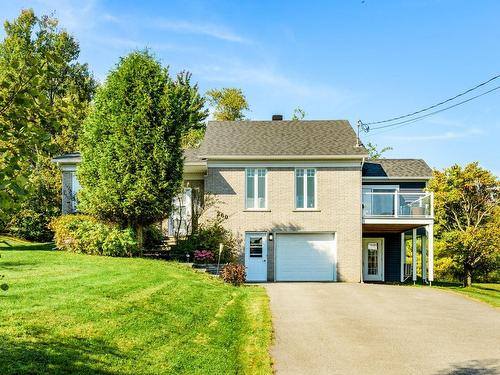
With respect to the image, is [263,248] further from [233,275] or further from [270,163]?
[233,275]

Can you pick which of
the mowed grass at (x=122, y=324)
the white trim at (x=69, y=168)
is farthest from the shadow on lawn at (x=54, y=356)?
the white trim at (x=69, y=168)

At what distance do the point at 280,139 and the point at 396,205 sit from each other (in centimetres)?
671

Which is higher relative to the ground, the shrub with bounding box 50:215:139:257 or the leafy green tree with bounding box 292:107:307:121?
the leafy green tree with bounding box 292:107:307:121

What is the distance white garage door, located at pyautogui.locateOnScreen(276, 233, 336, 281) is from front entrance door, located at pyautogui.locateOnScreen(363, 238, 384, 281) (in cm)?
424

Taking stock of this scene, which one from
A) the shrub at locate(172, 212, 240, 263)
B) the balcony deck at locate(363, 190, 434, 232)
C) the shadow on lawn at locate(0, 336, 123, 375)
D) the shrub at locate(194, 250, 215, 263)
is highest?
the balcony deck at locate(363, 190, 434, 232)

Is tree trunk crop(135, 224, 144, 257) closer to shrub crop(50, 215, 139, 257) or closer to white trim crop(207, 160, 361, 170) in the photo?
shrub crop(50, 215, 139, 257)

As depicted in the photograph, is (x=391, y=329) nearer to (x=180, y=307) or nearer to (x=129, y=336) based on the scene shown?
(x=180, y=307)

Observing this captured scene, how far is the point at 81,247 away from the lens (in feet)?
72.4

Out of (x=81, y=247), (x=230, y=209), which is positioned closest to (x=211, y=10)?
(x=81, y=247)

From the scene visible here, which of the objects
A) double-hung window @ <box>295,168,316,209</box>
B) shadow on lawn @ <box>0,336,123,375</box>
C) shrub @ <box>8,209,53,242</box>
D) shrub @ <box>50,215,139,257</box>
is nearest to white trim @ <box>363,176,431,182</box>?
double-hung window @ <box>295,168,316,209</box>

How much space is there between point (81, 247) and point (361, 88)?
41.6 ft

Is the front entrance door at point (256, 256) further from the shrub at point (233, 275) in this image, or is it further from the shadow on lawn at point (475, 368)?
the shadow on lawn at point (475, 368)

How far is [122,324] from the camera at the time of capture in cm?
1038

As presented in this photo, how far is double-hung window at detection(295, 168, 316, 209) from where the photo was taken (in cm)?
2642
